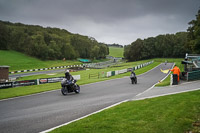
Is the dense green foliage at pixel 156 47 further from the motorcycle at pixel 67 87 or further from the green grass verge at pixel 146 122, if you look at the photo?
the green grass verge at pixel 146 122

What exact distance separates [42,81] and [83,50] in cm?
8801

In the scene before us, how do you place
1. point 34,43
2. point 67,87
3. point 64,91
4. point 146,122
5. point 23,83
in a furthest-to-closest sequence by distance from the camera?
point 34,43 → point 23,83 → point 67,87 → point 64,91 → point 146,122

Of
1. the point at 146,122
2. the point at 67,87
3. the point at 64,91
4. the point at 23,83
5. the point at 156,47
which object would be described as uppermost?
the point at 156,47

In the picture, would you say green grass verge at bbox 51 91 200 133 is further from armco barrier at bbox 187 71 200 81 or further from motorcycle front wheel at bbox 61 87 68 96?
armco barrier at bbox 187 71 200 81

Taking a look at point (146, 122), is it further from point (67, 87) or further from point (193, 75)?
point (193, 75)

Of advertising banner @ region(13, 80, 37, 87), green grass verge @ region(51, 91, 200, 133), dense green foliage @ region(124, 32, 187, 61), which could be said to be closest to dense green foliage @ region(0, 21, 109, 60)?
dense green foliage @ region(124, 32, 187, 61)

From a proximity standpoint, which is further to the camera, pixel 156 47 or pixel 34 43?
pixel 156 47

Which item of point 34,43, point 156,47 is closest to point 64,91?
point 34,43

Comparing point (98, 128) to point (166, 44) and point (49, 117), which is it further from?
point (166, 44)

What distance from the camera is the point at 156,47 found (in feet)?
342

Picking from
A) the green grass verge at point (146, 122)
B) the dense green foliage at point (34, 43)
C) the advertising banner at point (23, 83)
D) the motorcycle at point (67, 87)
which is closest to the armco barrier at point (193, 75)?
the green grass verge at point (146, 122)

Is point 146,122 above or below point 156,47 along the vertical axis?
below

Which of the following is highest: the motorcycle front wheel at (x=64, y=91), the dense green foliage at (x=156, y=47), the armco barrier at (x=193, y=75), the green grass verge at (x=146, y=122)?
the dense green foliage at (x=156, y=47)

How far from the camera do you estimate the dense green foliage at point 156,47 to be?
99.8 metres
